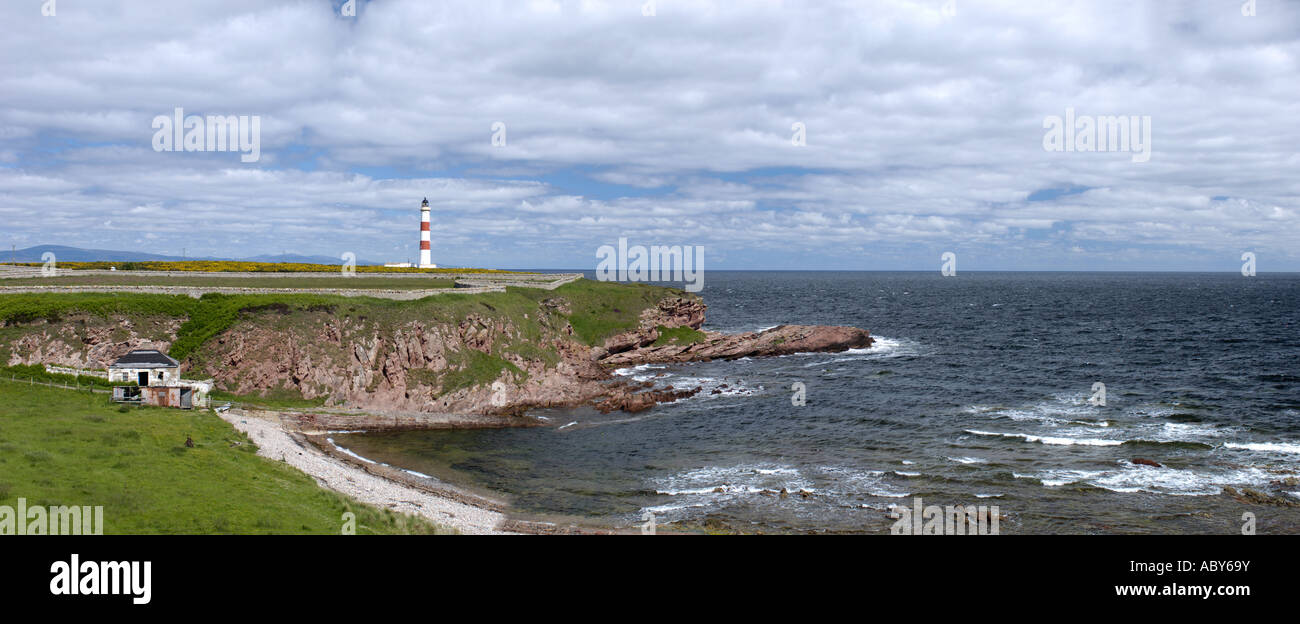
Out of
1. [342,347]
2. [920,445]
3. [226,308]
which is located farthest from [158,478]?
[920,445]

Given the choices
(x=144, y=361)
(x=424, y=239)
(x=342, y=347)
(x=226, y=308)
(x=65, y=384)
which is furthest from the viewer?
(x=424, y=239)

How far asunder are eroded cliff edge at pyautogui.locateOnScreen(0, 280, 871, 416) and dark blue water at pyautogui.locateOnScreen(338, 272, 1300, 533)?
5.93 m

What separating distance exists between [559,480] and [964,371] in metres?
48.7

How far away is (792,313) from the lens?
462ft

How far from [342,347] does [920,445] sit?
1672 inches

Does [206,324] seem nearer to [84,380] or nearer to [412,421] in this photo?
[84,380]

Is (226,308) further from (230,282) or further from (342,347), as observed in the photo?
(230,282)

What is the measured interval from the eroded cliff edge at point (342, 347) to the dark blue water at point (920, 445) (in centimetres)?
593

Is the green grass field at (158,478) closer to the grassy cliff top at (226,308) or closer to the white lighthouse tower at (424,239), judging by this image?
the grassy cliff top at (226,308)

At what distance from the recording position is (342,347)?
56.2 m

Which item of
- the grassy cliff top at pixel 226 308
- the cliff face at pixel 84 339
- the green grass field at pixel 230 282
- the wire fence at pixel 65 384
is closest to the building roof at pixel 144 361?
the wire fence at pixel 65 384

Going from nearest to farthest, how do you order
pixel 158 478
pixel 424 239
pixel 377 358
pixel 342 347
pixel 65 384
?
pixel 158 478 < pixel 65 384 < pixel 342 347 < pixel 377 358 < pixel 424 239

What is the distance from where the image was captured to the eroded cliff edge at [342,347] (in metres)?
53.2
